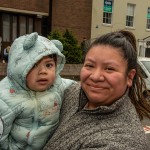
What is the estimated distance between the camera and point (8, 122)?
2197 mm

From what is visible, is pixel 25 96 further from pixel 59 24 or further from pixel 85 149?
pixel 59 24

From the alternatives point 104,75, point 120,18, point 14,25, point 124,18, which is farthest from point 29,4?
point 104,75

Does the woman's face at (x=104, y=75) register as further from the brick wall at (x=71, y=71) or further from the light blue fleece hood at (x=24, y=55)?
the brick wall at (x=71, y=71)

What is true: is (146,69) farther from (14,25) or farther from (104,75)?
(14,25)

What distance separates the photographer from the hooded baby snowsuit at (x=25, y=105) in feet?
7.21

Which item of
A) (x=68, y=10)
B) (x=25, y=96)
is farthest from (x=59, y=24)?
(x=25, y=96)

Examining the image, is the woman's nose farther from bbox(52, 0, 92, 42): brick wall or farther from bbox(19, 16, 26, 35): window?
bbox(52, 0, 92, 42): brick wall

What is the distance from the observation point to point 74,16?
2523 centimetres

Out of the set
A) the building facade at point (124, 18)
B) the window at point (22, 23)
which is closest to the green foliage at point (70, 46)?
the window at point (22, 23)

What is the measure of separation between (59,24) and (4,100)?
73.9ft

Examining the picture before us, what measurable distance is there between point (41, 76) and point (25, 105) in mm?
209

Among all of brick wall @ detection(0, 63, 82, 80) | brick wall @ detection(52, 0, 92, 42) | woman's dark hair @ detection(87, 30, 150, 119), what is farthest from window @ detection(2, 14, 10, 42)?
woman's dark hair @ detection(87, 30, 150, 119)

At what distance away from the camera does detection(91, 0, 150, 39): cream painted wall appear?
1053 inches

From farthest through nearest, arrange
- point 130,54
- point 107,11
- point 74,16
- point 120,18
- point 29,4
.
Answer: point 120,18 < point 107,11 < point 74,16 < point 29,4 < point 130,54
